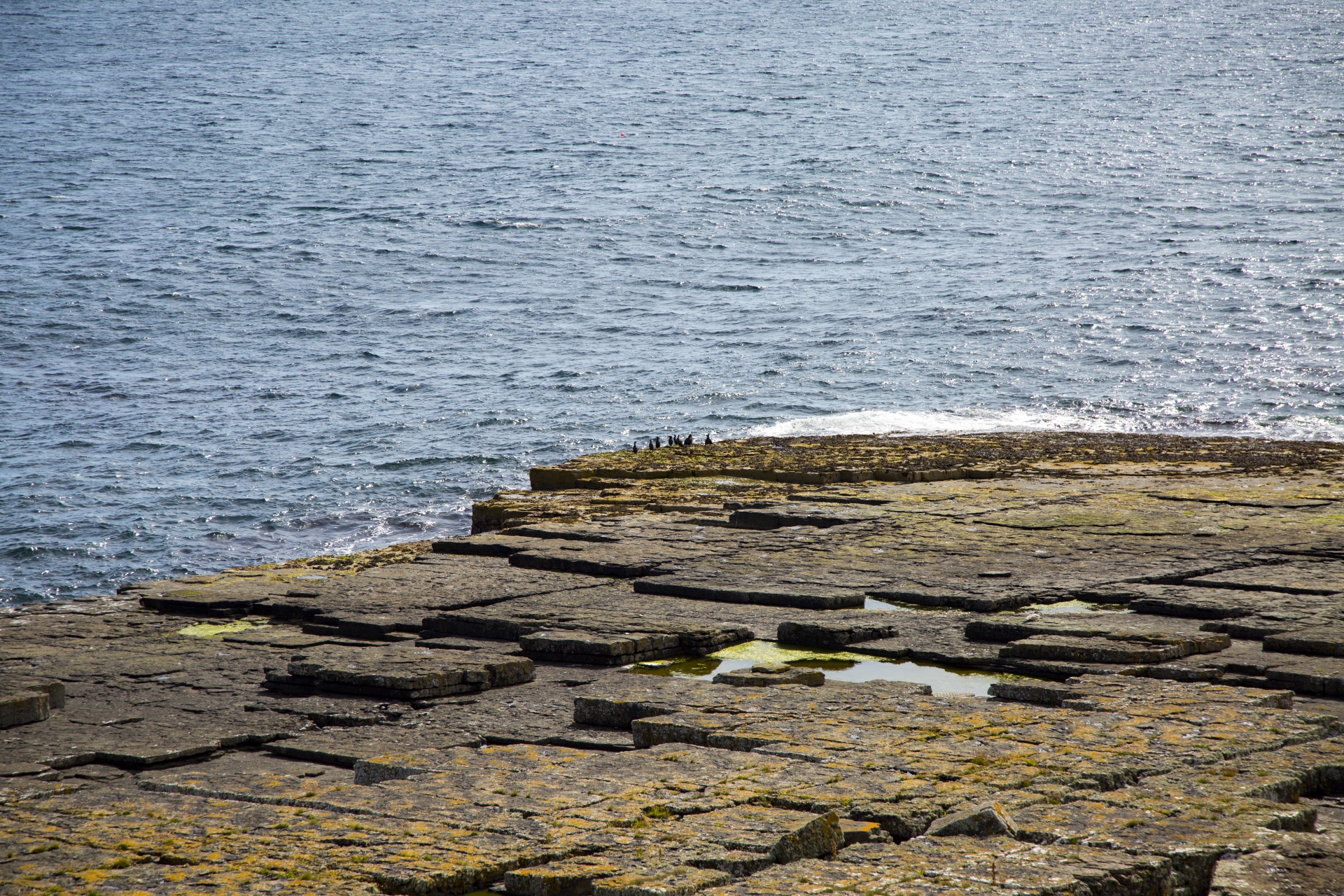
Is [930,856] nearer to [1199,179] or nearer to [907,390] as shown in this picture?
[907,390]

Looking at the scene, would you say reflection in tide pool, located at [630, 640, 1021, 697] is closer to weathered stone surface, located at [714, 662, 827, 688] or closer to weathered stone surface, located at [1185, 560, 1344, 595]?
weathered stone surface, located at [714, 662, 827, 688]

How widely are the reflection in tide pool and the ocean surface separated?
48.9 feet

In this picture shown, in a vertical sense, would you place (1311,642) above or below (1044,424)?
above

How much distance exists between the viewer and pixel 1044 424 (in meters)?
28.9

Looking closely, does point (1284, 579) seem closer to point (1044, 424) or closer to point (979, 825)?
point (979, 825)

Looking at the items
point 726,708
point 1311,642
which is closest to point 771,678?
point 726,708

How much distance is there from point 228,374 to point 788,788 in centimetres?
3355

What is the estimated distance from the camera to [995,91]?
64250mm

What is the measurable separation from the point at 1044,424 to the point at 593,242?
2367 cm

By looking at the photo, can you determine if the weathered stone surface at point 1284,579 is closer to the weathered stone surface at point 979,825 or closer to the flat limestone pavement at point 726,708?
the flat limestone pavement at point 726,708

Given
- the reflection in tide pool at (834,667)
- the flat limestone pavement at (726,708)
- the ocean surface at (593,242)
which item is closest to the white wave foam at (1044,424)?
the ocean surface at (593,242)

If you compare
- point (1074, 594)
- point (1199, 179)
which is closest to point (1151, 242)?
point (1199, 179)

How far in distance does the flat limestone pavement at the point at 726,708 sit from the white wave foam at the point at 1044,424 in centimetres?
1412

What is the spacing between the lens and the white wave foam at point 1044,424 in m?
27.5
